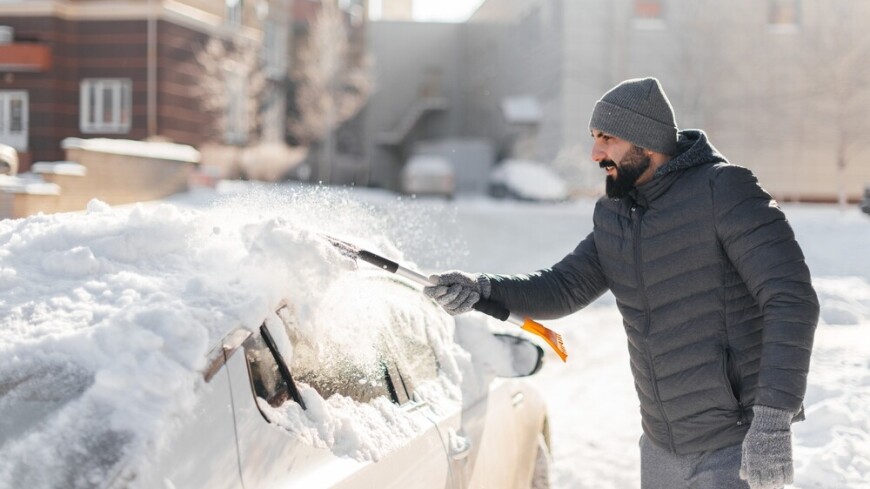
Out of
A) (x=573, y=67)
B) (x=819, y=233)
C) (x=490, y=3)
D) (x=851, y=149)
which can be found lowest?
(x=819, y=233)

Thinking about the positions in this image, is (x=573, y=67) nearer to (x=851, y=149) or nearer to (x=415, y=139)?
(x=851, y=149)

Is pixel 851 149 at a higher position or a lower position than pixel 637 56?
lower

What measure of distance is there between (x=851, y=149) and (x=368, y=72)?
17847 mm

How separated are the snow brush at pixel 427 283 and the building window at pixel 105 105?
25251 mm

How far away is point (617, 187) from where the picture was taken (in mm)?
3191

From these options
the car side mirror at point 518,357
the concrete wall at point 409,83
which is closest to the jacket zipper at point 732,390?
Answer: the car side mirror at point 518,357

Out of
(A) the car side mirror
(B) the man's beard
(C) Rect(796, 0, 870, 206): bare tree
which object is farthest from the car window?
(C) Rect(796, 0, 870, 206): bare tree

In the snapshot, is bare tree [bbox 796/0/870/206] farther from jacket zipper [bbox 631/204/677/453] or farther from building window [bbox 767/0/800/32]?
jacket zipper [bbox 631/204/677/453]

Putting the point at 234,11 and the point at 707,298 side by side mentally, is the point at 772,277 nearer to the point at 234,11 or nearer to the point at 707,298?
the point at 707,298

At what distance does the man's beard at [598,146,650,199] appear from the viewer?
3168 mm

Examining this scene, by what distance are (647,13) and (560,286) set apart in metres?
26.8

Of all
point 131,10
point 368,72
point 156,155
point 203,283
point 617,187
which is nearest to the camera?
point 203,283

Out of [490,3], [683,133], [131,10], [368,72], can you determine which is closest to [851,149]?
[490,3]

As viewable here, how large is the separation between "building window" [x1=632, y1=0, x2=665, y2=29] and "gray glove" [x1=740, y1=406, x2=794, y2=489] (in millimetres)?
27080
